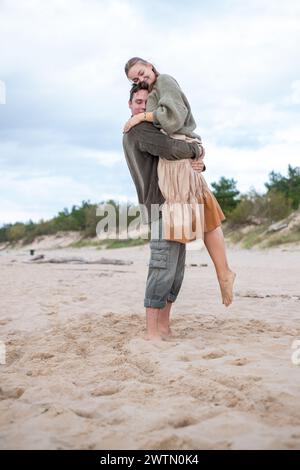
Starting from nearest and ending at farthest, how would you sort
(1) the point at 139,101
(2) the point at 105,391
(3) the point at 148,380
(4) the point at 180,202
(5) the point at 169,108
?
1. (2) the point at 105,391
2. (3) the point at 148,380
3. (5) the point at 169,108
4. (4) the point at 180,202
5. (1) the point at 139,101

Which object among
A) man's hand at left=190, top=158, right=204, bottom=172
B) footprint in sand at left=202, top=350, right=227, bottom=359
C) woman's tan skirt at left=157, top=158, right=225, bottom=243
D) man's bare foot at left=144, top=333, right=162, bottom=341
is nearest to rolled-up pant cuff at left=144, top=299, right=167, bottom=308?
man's bare foot at left=144, top=333, right=162, bottom=341

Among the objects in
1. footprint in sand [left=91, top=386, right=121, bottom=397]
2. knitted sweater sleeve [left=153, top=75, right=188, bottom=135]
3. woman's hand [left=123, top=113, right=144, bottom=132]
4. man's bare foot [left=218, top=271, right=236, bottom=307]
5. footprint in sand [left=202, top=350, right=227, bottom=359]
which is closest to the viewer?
footprint in sand [left=91, top=386, right=121, bottom=397]

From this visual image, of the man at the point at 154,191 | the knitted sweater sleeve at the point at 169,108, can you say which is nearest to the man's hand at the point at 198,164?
the man at the point at 154,191

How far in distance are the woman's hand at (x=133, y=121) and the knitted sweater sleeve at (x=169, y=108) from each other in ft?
0.30

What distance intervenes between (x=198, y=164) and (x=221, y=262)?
0.65 metres

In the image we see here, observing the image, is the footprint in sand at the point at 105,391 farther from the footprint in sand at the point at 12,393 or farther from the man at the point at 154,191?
the man at the point at 154,191

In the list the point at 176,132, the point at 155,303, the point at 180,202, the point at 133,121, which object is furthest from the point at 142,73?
the point at 155,303

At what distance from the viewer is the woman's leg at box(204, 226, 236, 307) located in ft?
10.3

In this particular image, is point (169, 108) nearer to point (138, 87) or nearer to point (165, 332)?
point (138, 87)

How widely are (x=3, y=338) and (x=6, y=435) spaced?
1.88 m

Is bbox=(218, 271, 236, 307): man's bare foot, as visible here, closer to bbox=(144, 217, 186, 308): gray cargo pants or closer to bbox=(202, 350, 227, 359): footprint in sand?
bbox=(144, 217, 186, 308): gray cargo pants

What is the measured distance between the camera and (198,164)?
10.4 feet

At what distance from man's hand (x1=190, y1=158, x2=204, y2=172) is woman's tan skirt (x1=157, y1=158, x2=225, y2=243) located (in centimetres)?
6

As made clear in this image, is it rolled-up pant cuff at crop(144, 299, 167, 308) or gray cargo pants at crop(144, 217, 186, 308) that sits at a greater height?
gray cargo pants at crop(144, 217, 186, 308)
